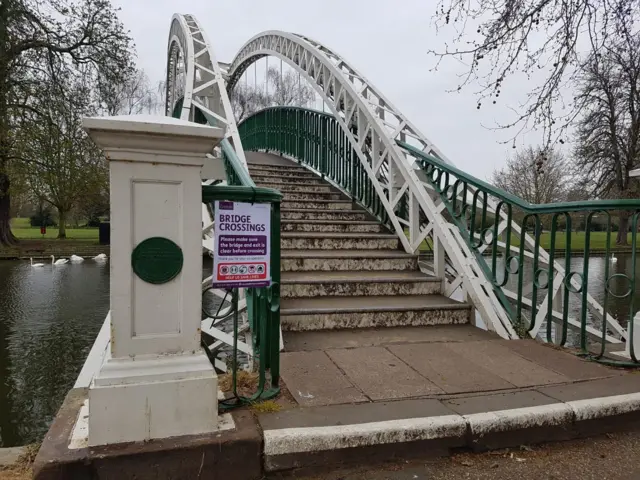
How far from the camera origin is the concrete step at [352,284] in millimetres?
4770

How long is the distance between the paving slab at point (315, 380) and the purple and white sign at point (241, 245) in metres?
0.77

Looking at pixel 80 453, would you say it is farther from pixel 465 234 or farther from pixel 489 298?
pixel 465 234

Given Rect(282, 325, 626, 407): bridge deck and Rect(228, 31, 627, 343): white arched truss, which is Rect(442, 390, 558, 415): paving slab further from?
Rect(228, 31, 627, 343): white arched truss

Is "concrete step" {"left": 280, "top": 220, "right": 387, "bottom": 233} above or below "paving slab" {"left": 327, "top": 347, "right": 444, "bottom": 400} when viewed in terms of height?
above

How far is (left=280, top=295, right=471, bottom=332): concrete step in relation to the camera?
4.24m

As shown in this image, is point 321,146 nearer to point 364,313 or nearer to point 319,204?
point 319,204

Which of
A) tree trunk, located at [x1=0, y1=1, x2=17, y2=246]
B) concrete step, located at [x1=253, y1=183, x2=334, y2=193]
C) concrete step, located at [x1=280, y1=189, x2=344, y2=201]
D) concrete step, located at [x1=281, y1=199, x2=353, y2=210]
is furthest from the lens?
tree trunk, located at [x1=0, y1=1, x2=17, y2=246]

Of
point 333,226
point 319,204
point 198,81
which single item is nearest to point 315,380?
point 333,226

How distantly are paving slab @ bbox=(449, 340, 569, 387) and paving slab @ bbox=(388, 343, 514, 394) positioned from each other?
0.07m

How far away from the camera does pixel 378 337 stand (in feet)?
13.5

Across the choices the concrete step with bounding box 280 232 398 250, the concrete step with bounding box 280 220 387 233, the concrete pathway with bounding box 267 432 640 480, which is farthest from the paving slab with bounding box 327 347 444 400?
the concrete step with bounding box 280 220 387 233

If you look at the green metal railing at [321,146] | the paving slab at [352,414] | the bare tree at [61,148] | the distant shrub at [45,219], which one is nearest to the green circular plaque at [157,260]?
the paving slab at [352,414]

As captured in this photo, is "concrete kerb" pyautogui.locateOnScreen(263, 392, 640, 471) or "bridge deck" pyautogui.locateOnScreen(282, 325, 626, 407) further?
"bridge deck" pyautogui.locateOnScreen(282, 325, 626, 407)

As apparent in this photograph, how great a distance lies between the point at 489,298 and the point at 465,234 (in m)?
0.79
